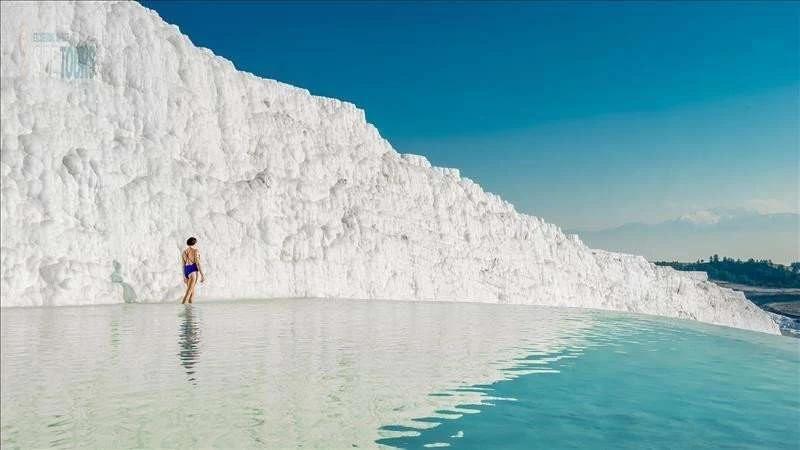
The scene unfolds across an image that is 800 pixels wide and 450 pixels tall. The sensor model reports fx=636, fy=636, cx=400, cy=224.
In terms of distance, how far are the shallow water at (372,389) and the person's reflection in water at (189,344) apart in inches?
1.9

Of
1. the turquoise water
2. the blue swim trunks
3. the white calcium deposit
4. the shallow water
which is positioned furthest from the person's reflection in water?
the white calcium deposit

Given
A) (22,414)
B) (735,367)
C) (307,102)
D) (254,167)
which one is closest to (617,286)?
(307,102)

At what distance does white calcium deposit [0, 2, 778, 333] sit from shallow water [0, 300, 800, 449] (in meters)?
9.53

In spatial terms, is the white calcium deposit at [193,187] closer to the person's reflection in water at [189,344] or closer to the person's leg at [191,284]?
the person's leg at [191,284]

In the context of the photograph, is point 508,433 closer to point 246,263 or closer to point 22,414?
point 22,414

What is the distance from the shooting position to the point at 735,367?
1414 cm

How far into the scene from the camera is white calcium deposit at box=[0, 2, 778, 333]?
25953 millimetres

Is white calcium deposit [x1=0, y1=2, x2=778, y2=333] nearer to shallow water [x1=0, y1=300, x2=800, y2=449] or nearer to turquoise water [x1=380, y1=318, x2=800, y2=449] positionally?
shallow water [x1=0, y1=300, x2=800, y2=449]

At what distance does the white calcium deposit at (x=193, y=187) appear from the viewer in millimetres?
25953

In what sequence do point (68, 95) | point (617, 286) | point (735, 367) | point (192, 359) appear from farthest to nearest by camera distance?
point (617, 286) → point (68, 95) → point (735, 367) → point (192, 359)

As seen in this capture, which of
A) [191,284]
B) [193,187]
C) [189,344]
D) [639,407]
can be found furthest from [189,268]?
[639,407]

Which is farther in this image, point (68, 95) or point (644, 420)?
point (68, 95)

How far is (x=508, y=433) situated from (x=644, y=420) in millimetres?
2247

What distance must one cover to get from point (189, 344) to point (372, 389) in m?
5.49
